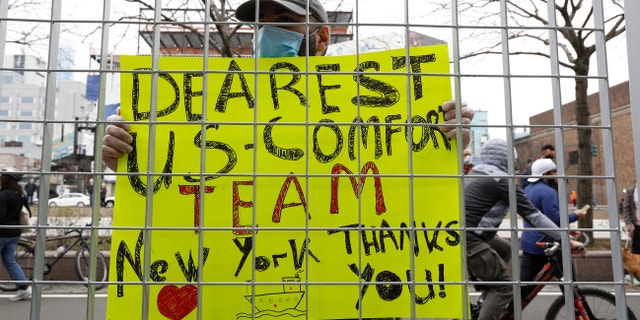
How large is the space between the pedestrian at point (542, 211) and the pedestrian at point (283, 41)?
3.07 metres

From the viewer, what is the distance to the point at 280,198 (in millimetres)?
1100

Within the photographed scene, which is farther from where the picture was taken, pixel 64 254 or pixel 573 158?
pixel 573 158

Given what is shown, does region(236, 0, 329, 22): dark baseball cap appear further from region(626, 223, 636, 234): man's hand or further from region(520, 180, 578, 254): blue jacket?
region(626, 223, 636, 234): man's hand

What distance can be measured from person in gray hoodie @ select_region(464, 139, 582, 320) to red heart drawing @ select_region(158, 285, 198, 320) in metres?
2.56

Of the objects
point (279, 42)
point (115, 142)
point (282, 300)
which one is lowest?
point (282, 300)

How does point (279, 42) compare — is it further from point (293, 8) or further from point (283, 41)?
point (293, 8)

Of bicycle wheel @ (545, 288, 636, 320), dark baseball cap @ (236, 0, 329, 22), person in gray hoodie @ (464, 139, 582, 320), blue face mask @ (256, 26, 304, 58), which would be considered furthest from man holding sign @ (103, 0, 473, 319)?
bicycle wheel @ (545, 288, 636, 320)

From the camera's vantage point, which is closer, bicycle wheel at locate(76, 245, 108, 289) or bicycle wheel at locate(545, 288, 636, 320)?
bicycle wheel at locate(545, 288, 636, 320)

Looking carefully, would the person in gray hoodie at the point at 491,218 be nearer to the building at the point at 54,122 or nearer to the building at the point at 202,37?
the building at the point at 202,37

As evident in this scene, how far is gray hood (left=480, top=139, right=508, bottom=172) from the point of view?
336 centimetres

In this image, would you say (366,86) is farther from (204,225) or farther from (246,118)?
(204,225)

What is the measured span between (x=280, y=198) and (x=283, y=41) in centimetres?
46

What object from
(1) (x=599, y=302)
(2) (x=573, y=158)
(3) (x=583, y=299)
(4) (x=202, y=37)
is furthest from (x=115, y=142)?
(2) (x=573, y=158)

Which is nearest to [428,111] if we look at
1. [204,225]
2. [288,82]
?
[288,82]
